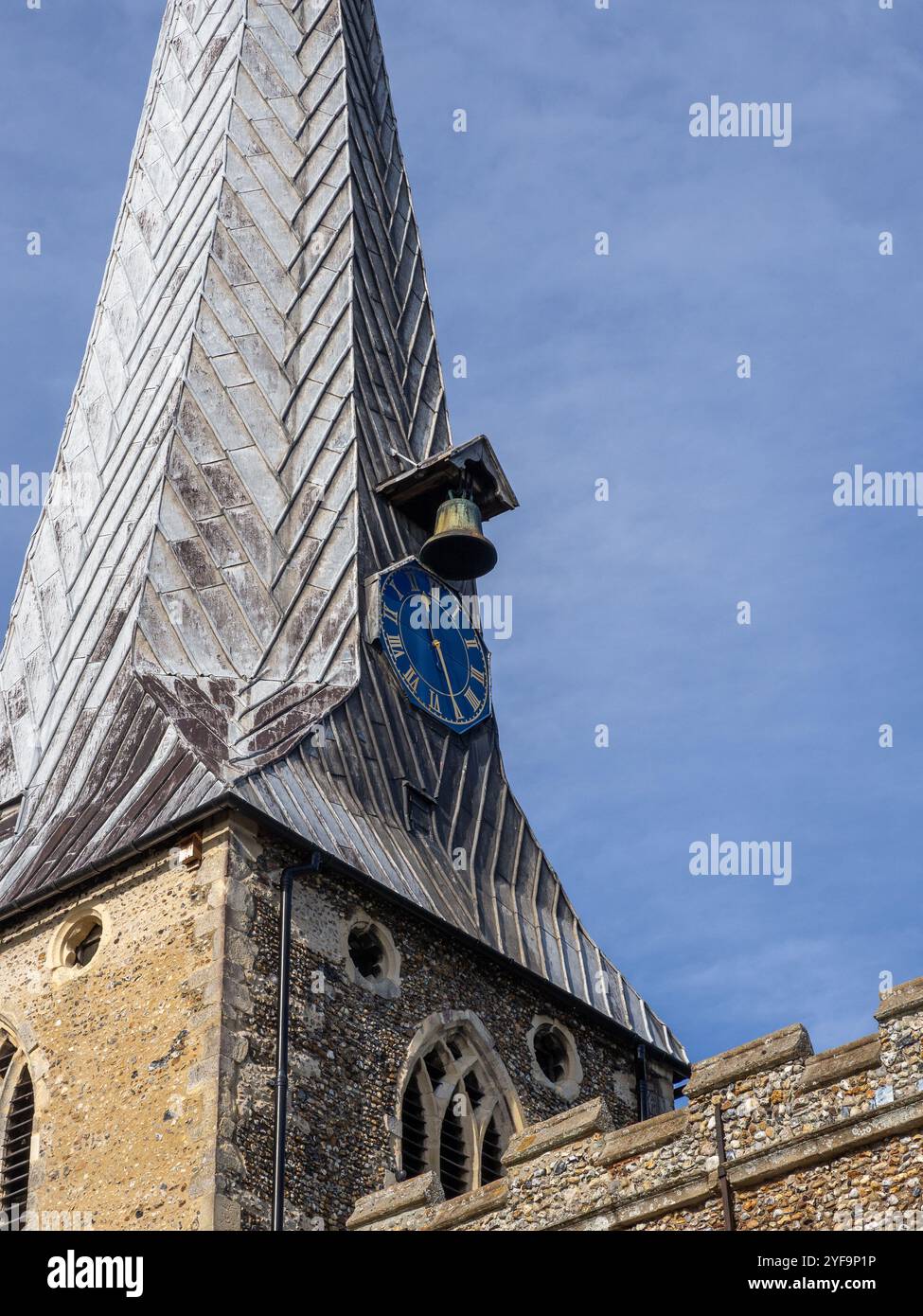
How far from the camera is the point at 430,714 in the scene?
103ft

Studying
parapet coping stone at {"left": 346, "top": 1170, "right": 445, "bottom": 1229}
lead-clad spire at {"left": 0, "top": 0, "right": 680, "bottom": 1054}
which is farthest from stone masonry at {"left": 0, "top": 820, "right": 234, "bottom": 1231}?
parapet coping stone at {"left": 346, "top": 1170, "right": 445, "bottom": 1229}

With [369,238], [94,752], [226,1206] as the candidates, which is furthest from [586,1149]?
[369,238]

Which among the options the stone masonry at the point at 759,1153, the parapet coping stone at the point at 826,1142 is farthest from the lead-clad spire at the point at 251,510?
the parapet coping stone at the point at 826,1142

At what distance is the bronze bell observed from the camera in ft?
105

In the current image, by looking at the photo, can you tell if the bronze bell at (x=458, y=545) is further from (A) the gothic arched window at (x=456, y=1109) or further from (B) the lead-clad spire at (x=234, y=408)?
(A) the gothic arched window at (x=456, y=1109)

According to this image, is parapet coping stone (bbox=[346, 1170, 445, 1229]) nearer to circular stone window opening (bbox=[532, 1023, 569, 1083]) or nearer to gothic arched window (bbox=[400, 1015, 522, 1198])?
gothic arched window (bbox=[400, 1015, 522, 1198])

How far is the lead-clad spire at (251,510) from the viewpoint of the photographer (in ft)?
95.3

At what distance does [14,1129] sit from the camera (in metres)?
26.4

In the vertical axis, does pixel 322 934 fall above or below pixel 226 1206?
above

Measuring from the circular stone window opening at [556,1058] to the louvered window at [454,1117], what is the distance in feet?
2.90

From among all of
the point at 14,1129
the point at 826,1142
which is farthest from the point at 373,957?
the point at 826,1142
